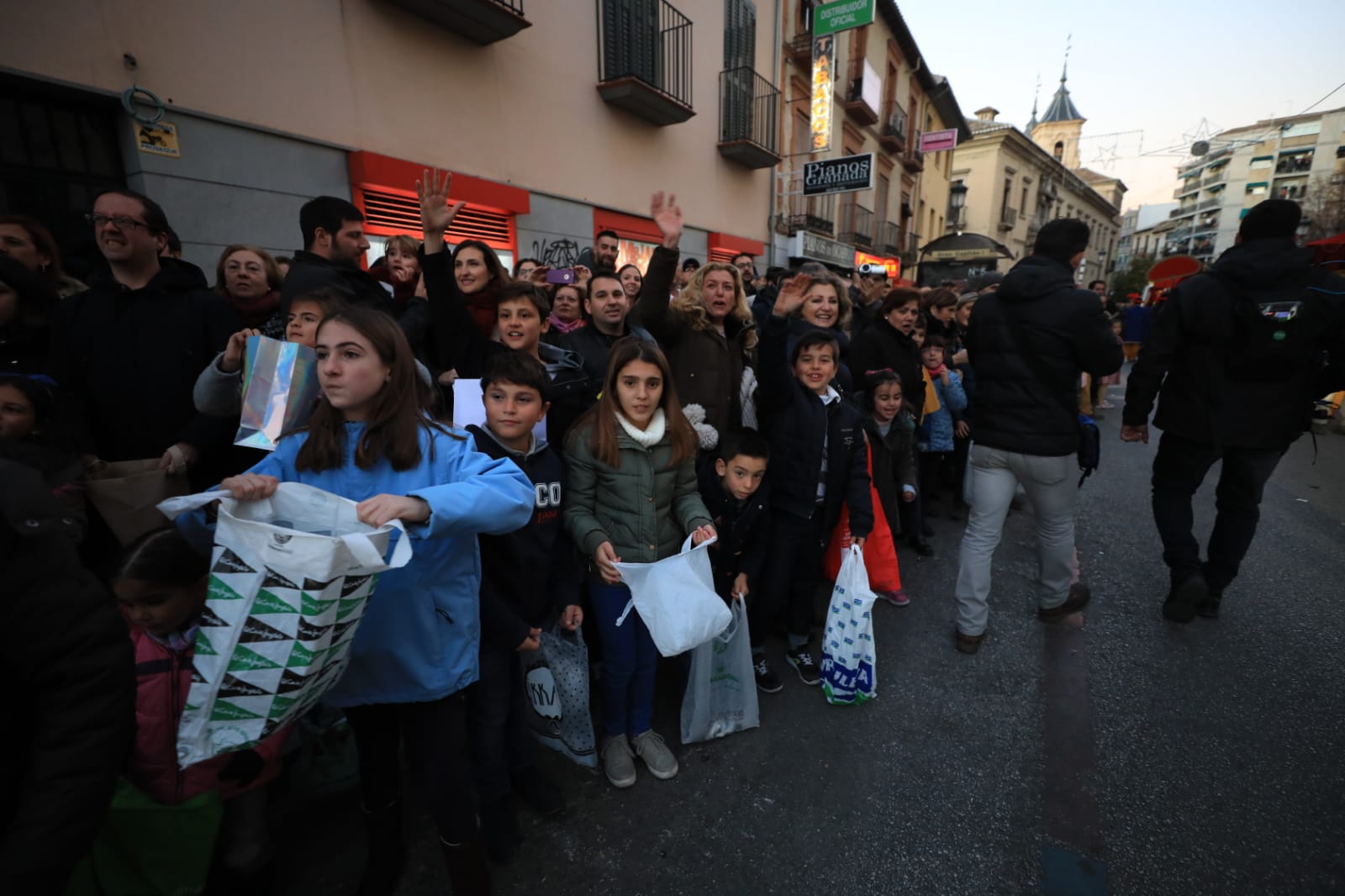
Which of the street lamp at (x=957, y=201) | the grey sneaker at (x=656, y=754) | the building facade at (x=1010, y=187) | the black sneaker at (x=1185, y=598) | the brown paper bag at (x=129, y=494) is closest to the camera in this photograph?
the brown paper bag at (x=129, y=494)

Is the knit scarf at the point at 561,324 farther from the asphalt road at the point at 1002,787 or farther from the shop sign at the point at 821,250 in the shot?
the shop sign at the point at 821,250

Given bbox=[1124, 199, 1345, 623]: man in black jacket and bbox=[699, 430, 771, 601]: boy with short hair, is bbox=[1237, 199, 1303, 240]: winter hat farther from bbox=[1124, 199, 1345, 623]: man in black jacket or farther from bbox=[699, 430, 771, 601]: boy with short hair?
bbox=[699, 430, 771, 601]: boy with short hair

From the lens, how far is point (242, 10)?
173 inches

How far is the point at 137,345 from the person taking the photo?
7.19 ft

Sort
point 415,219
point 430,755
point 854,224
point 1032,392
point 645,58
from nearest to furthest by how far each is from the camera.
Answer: point 430,755
point 1032,392
point 415,219
point 645,58
point 854,224

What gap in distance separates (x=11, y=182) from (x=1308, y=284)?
741 centimetres

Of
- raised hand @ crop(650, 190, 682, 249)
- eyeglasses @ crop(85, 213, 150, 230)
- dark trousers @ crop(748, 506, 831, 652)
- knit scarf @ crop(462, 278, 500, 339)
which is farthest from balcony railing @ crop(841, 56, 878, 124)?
eyeglasses @ crop(85, 213, 150, 230)

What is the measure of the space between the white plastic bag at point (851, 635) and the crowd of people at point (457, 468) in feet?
0.74

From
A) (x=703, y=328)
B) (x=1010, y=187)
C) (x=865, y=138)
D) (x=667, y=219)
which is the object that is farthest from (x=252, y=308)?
(x=1010, y=187)

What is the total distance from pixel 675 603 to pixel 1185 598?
10.3ft

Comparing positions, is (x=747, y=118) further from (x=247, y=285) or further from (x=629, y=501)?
(x=629, y=501)

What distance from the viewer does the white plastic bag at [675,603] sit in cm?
195

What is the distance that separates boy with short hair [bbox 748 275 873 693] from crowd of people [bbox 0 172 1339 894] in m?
0.01

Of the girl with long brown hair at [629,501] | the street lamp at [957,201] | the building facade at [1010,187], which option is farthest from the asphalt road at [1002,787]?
the street lamp at [957,201]
